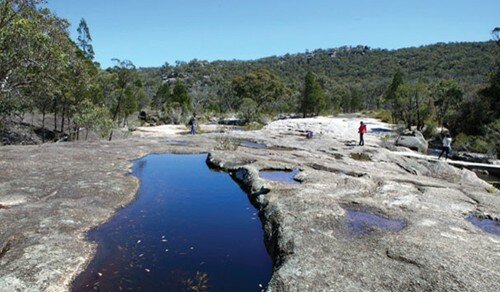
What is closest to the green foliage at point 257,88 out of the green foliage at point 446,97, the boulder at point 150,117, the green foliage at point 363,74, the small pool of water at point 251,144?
the green foliage at point 363,74

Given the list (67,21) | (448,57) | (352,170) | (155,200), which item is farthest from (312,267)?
(448,57)

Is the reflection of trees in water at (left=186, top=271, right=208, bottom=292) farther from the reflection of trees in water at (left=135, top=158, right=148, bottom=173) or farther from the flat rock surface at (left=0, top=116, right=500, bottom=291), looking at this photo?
the reflection of trees in water at (left=135, top=158, right=148, bottom=173)

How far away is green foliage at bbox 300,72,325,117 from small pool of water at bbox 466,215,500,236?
6815 cm

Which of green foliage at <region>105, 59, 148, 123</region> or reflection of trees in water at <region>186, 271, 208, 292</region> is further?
green foliage at <region>105, 59, 148, 123</region>

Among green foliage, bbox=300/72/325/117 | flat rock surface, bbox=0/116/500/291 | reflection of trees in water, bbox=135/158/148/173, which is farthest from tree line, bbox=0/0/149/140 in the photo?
green foliage, bbox=300/72/325/117

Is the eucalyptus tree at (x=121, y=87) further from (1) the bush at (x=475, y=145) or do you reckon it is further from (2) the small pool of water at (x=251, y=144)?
(1) the bush at (x=475, y=145)

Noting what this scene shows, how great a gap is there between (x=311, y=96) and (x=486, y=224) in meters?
68.9

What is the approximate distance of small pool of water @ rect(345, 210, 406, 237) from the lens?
30.4ft

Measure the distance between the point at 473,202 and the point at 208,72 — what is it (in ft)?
601

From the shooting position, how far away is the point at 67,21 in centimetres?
2331

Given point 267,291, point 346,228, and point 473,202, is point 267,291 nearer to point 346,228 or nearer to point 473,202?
point 346,228

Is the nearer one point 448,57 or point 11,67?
point 11,67

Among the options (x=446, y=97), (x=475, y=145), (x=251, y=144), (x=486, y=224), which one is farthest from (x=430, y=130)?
(x=486, y=224)

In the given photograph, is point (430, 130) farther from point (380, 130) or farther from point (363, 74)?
point (363, 74)
